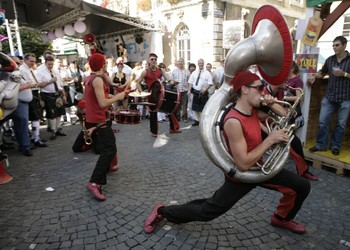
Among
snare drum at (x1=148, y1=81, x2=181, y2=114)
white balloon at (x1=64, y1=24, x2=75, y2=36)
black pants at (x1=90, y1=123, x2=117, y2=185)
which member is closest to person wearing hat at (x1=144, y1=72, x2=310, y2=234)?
black pants at (x1=90, y1=123, x2=117, y2=185)

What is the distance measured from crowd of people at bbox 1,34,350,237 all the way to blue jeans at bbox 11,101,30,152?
2 cm

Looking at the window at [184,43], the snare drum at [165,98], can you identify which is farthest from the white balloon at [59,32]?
the snare drum at [165,98]

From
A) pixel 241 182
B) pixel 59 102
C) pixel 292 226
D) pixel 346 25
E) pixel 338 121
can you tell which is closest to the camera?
pixel 241 182

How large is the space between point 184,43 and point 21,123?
9921 mm

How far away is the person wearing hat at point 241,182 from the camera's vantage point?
220cm

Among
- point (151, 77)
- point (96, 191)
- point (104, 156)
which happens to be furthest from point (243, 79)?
point (151, 77)

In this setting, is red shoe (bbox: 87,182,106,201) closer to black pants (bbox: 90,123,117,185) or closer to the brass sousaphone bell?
black pants (bbox: 90,123,117,185)

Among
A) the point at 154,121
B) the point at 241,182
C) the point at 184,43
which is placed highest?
the point at 184,43

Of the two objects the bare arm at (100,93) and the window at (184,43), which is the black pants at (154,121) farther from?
the window at (184,43)

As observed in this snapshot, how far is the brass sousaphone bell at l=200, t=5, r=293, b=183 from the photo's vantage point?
230 cm

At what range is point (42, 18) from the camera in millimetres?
14094

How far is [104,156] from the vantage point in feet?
11.8

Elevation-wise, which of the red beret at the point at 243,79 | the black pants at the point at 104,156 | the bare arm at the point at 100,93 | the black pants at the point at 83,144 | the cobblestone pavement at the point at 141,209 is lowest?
the cobblestone pavement at the point at 141,209

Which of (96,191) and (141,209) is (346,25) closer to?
(141,209)
